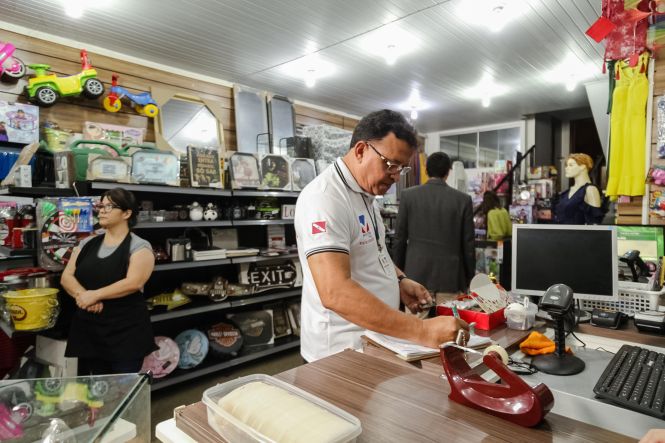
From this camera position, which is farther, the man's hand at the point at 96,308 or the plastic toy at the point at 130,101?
the plastic toy at the point at 130,101

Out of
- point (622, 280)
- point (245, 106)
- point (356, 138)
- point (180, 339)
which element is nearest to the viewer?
point (356, 138)

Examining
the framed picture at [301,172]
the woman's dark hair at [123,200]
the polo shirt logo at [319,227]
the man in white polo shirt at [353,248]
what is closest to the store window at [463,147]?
the framed picture at [301,172]

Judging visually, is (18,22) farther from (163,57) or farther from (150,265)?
(150,265)

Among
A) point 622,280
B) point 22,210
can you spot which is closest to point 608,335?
point 622,280

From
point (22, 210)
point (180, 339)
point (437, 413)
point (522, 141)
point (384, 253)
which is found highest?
point (522, 141)

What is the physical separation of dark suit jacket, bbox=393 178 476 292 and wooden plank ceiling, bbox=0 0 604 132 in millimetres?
1537

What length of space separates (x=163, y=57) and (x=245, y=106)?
116 cm

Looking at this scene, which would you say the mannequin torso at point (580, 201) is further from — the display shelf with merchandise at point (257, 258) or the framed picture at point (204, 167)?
the framed picture at point (204, 167)

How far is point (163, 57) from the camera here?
439 centimetres

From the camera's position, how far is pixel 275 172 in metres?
4.52

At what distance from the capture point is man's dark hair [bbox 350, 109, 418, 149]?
1617 mm

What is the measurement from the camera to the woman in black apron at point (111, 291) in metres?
2.83

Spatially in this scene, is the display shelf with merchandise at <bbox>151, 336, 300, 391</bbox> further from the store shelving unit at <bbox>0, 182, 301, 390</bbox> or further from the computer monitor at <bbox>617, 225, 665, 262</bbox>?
the computer monitor at <bbox>617, 225, 665, 262</bbox>

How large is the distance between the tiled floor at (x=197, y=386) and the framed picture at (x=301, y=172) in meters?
1.85
